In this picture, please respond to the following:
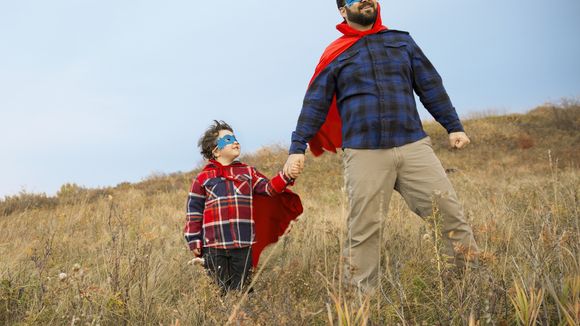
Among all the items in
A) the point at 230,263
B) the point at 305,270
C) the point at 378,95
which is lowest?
Result: the point at 305,270

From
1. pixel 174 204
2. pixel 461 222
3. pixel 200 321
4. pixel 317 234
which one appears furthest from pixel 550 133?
pixel 200 321

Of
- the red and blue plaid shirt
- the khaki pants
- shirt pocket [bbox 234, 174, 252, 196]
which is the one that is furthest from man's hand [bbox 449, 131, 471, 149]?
shirt pocket [bbox 234, 174, 252, 196]

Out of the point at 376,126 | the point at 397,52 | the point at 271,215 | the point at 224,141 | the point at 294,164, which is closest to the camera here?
the point at 376,126

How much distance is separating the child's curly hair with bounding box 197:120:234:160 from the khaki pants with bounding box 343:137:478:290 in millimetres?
1366

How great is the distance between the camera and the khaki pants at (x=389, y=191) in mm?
3391

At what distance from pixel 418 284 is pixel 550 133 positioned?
1911 centimetres

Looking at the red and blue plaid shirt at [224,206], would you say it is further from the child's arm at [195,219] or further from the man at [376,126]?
the man at [376,126]

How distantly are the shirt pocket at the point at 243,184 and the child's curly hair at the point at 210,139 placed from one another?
1.33 feet

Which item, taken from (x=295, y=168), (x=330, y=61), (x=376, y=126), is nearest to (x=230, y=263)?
(x=295, y=168)

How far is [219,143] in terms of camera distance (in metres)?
4.26

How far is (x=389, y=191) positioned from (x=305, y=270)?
4.78 ft

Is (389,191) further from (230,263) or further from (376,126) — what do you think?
(230,263)

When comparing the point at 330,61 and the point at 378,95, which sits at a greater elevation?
the point at 330,61

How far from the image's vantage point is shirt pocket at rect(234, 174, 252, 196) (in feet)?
13.6
